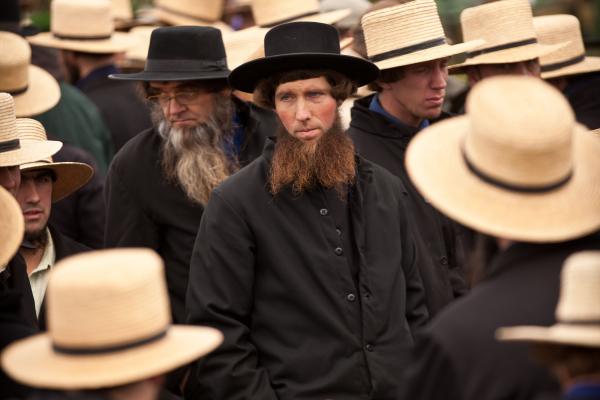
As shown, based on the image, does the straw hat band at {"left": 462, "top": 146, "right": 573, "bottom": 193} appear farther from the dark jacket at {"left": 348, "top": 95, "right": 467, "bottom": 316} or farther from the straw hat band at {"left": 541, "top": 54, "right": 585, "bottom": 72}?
the straw hat band at {"left": 541, "top": 54, "right": 585, "bottom": 72}

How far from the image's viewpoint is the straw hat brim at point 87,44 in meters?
10.1

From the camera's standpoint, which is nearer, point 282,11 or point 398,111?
point 398,111

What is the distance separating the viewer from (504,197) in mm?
3666

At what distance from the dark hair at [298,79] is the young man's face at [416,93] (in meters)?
0.73

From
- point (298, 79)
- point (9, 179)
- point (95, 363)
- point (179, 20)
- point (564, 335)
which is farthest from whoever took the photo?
point (179, 20)

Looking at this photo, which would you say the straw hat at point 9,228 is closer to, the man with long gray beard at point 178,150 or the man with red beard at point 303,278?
the man with red beard at point 303,278

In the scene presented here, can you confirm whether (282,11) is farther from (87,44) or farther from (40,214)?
(40,214)

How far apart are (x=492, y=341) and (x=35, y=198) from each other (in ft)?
11.0

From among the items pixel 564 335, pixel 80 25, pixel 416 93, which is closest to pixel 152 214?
pixel 416 93

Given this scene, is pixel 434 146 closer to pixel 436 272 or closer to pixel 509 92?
pixel 509 92

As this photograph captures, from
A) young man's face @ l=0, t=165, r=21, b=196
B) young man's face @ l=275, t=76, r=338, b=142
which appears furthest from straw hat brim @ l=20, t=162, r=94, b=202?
young man's face @ l=275, t=76, r=338, b=142

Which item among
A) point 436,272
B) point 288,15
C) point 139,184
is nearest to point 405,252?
point 436,272

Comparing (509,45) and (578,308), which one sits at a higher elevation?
(578,308)

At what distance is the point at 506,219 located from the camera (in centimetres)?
363
